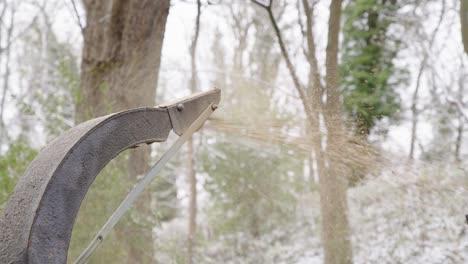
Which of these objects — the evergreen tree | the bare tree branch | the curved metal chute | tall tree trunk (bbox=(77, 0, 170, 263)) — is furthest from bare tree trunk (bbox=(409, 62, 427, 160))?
the curved metal chute

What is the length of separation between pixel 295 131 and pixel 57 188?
2443mm

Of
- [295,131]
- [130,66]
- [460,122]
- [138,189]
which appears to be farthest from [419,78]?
[138,189]

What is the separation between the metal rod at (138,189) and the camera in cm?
156

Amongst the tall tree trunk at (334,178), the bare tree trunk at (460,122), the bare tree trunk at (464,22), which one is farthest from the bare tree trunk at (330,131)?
the bare tree trunk at (460,122)

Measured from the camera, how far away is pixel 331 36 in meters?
4.52

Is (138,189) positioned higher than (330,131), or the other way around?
(330,131)

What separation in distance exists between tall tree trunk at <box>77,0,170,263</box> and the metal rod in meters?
2.77

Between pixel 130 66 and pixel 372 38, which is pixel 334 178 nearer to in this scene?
pixel 130 66

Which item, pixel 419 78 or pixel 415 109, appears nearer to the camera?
pixel 415 109

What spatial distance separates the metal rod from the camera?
1.56 meters

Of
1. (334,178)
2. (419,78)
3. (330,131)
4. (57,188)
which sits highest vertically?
(419,78)

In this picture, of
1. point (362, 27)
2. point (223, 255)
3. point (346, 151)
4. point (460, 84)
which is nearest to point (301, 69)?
point (346, 151)

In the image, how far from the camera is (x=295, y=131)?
3.58 m

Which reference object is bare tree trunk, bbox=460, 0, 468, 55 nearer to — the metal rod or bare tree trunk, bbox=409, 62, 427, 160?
bare tree trunk, bbox=409, 62, 427, 160
